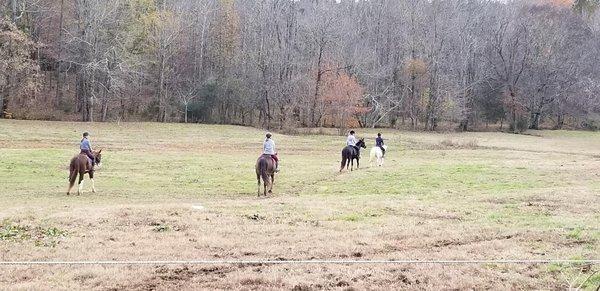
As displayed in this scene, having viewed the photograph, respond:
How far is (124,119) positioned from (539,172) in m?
46.9

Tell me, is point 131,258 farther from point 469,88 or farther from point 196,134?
point 469,88

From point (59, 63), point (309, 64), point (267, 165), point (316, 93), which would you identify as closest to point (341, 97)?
point (316, 93)

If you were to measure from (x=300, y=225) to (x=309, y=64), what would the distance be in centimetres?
5679

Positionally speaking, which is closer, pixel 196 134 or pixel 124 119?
pixel 196 134

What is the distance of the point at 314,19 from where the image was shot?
69062 millimetres

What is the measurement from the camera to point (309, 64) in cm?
6888

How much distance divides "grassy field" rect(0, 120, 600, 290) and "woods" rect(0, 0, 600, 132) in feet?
105

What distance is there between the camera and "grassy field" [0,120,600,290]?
8930 mm

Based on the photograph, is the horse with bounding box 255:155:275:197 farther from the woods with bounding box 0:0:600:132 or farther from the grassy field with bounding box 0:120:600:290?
the woods with bounding box 0:0:600:132

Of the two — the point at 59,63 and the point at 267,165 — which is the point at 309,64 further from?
the point at 267,165

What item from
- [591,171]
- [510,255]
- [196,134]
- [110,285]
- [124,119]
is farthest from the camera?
[124,119]

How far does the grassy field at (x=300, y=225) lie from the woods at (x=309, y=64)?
105 feet

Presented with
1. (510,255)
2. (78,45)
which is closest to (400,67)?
(78,45)

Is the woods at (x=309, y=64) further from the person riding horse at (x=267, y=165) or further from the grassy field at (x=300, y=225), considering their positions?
the person riding horse at (x=267, y=165)
